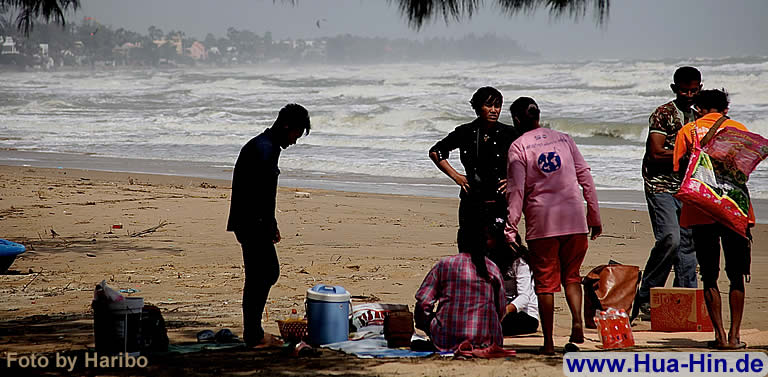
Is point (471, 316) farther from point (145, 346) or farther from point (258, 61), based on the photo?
point (258, 61)

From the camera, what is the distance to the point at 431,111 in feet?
109

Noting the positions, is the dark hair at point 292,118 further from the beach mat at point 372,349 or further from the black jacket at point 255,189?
the beach mat at point 372,349

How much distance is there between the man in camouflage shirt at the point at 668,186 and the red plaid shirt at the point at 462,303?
1.58m

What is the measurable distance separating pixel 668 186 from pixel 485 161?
138 cm

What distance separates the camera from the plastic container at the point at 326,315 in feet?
16.8

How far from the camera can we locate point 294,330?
526 cm

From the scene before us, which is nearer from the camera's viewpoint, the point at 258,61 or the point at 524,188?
the point at 524,188

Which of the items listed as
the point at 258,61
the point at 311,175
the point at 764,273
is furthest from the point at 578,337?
the point at 258,61

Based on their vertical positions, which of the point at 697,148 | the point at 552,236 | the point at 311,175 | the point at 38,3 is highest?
the point at 38,3

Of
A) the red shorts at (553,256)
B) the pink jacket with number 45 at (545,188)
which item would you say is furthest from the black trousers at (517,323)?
the pink jacket with number 45 at (545,188)

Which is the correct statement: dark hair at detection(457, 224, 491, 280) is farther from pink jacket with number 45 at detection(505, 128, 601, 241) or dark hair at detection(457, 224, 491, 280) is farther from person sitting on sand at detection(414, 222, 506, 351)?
pink jacket with number 45 at detection(505, 128, 601, 241)

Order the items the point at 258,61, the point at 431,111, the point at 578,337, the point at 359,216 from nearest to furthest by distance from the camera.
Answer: the point at 578,337 < the point at 359,216 < the point at 431,111 < the point at 258,61

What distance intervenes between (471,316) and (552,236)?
644 millimetres

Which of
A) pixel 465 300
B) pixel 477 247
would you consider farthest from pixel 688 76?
pixel 465 300
